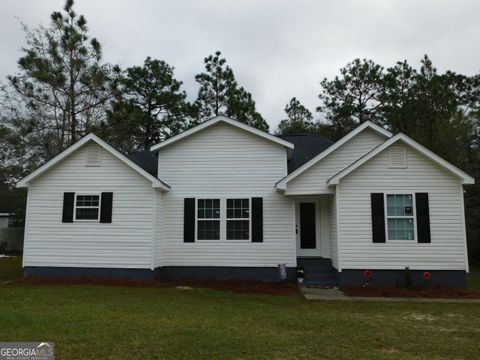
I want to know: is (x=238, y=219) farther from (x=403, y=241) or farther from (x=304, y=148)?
(x=403, y=241)

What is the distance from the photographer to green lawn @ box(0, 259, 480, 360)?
566 cm

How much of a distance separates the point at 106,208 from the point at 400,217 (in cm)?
934

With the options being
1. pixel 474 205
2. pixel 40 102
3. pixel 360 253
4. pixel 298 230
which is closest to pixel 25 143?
pixel 40 102

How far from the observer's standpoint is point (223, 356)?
17.7ft

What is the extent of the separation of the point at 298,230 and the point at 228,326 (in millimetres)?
7578

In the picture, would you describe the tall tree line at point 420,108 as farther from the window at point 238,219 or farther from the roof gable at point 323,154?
the window at point 238,219

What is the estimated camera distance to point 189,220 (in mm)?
13773

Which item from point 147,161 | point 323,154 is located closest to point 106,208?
point 147,161

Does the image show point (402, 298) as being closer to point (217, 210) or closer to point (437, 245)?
point (437, 245)

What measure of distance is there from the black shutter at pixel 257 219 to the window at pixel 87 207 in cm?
519

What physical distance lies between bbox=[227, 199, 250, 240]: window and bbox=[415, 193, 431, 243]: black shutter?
17.6ft

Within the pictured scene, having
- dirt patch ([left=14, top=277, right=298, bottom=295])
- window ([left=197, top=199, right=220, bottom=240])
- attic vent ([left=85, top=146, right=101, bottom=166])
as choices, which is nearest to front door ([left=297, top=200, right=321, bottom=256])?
dirt patch ([left=14, top=277, right=298, bottom=295])

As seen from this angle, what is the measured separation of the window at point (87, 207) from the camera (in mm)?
13203

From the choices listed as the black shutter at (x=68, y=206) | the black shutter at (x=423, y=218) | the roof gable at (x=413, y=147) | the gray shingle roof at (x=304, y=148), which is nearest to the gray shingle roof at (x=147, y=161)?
the black shutter at (x=68, y=206)
